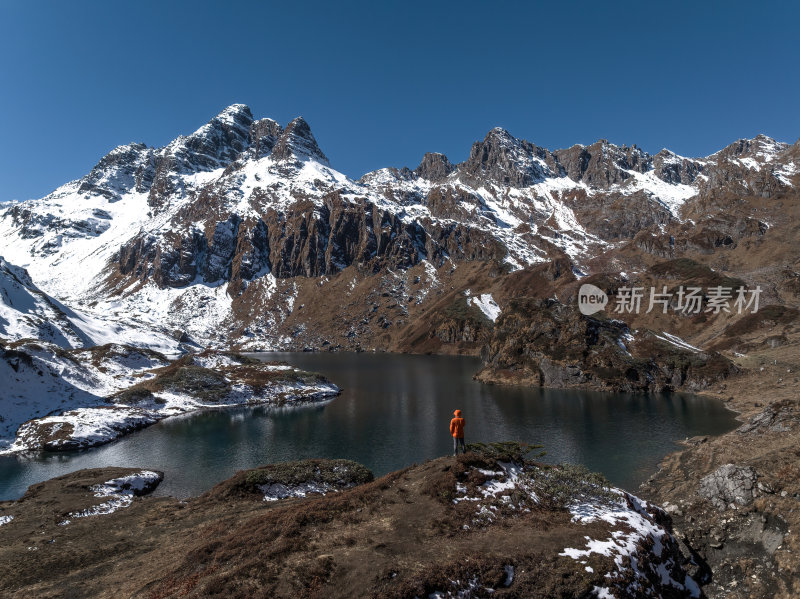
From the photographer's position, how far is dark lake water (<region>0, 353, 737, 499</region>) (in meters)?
55.6

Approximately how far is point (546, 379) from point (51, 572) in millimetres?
108991

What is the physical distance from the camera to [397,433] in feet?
226

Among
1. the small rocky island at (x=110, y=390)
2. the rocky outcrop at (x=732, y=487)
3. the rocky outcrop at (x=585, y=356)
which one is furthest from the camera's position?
the rocky outcrop at (x=585, y=356)

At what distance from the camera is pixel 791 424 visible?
49.4 meters

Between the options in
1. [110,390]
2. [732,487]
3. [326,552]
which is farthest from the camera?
[110,390]

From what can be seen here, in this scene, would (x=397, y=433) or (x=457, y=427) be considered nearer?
(x=457, y=427)

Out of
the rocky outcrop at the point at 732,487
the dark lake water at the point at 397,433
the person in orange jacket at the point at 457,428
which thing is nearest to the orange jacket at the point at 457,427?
the person in orange jacket at the point at 457,428

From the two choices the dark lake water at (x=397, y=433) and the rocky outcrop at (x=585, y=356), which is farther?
the rocky outcrop at (x=585, y=356)

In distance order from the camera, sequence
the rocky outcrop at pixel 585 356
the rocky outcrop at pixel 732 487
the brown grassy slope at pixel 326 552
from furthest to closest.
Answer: the rocky outcrop at pixel 585 356
the rocky outcrop at pixel 732 487
the brown grassy slope at pixel 326 552

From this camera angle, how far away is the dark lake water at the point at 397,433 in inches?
2189

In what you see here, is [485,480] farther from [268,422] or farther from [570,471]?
[268,422]

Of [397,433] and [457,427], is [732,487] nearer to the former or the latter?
[457,427]

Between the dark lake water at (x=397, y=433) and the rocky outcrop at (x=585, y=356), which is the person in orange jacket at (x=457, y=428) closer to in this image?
the dark lake water at (x=397, y=433)

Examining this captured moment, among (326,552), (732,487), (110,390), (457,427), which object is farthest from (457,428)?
(110,390)
